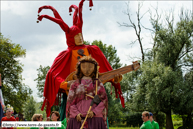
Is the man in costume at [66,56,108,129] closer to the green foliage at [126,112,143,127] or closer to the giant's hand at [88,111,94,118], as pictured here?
the giant's hand at [88,111,94,118]

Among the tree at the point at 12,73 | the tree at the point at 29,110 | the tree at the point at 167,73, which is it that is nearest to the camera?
the tree at the point at 167,73

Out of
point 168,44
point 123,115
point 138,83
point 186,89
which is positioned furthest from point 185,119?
point 123,115

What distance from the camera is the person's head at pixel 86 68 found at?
488 cm

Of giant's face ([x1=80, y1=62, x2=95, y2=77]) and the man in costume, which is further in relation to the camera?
giant's face ([x1=80, y1=62, x2=95, y2=77])

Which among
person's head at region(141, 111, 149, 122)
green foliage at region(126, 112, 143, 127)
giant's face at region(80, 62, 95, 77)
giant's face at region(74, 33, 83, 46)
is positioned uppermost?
giant's face at region(74, 33, 83, 46)

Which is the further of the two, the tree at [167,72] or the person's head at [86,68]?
the tree at [167,72]

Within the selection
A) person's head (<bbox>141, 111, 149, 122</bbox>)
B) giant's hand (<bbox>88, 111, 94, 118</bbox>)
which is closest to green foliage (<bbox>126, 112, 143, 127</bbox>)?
person's head (<bbox>141, 111, 149, 122</bbox>)

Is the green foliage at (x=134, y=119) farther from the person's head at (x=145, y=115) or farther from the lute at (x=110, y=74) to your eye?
the lute at (x=110, y=74)

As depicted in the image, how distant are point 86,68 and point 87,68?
20 millimetres

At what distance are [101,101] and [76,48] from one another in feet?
8.68

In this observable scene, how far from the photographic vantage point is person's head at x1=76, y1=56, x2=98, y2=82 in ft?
16.0

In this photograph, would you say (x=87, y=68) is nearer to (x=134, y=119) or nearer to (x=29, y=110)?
(x=134, y=119)

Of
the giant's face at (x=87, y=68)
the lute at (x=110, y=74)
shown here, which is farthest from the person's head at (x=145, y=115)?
the giant's face at (x=87, y=68)

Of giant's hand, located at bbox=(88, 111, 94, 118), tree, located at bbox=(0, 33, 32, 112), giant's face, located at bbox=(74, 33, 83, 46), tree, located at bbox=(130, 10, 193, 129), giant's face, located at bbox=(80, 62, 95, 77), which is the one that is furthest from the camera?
tree, located at bbox=(0, 33, 32, 112)
